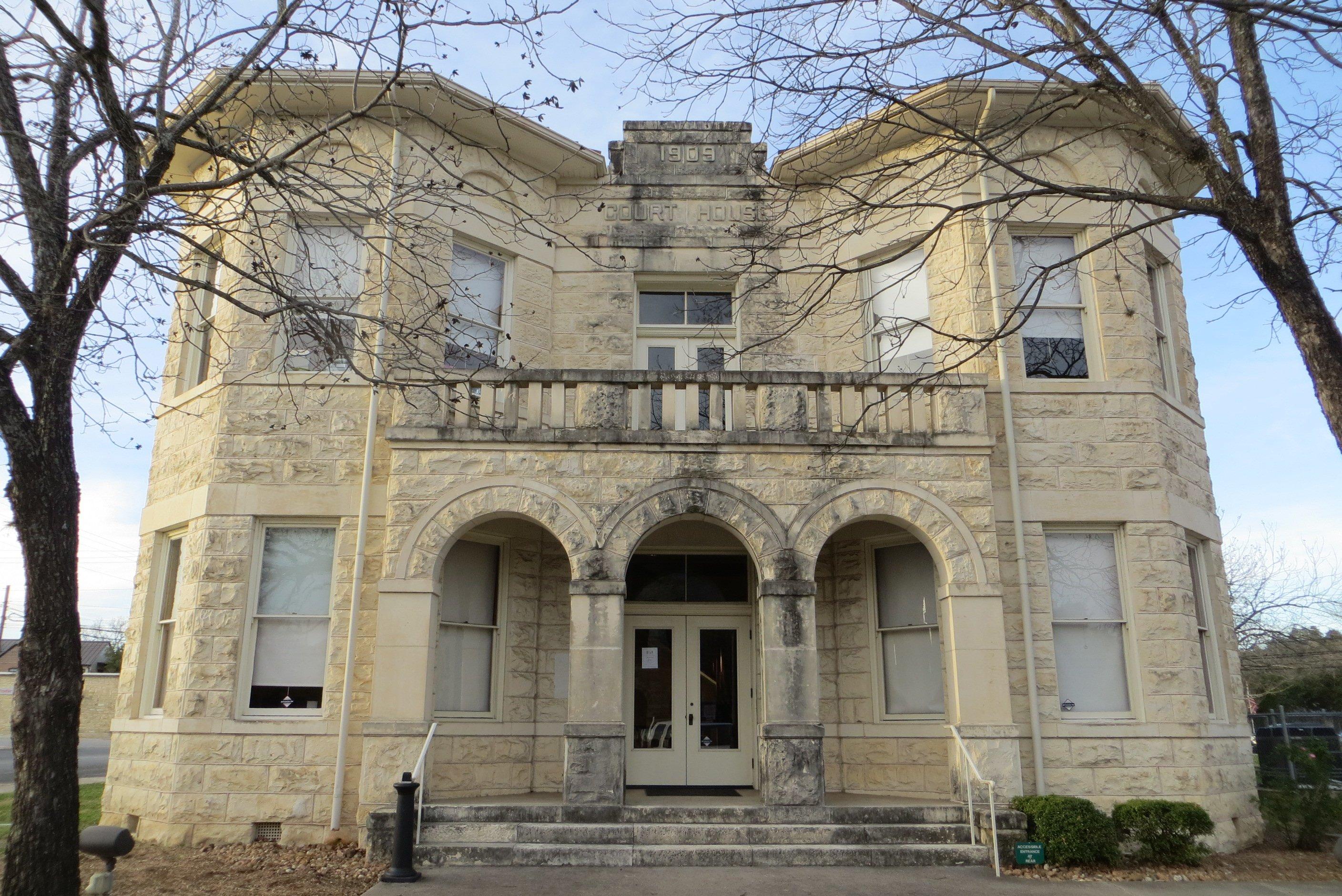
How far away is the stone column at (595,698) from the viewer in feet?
31.5

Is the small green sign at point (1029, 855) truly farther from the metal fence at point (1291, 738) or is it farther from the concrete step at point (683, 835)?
the metal fence at point (1291, 738)

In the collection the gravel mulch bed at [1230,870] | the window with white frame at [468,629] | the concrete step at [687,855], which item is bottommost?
the gravel mulch bed at [1230,870]

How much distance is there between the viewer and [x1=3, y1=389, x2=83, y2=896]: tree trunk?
6.44m

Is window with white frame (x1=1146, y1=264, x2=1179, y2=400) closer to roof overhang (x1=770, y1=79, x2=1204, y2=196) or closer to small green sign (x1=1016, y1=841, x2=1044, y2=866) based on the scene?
roof overhang (x1=770, y1=79, x2=1204, y2=196)

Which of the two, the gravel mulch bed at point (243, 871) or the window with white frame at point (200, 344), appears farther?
the window with white frame at point (200, 344)

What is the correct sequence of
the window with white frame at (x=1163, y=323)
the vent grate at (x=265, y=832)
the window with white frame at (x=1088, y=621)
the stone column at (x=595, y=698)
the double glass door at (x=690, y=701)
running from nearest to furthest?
the stone column at (x=595, y=698), the vent grate at (x=265, y=832), the window with white frame at (x=1088, y=621), the double glass door at (x=690, y=701), the window with white frame at (x=1163, y=323)

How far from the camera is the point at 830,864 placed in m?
9.05

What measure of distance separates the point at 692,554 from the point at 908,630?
278cm

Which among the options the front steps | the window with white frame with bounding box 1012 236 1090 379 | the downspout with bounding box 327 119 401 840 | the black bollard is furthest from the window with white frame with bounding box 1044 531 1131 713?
the downspout with bounding box 327 119 401 840

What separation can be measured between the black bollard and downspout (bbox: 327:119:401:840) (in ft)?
6.01

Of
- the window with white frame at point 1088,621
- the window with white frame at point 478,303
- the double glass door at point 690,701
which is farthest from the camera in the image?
the window with white frame at point 478,303

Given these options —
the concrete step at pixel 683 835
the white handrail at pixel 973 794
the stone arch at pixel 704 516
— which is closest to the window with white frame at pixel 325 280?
the stone arch at pixel 704 516

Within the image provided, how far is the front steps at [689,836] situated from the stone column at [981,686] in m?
0.61

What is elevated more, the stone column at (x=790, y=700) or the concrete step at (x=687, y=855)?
the stone column at (x=790, y=700)
